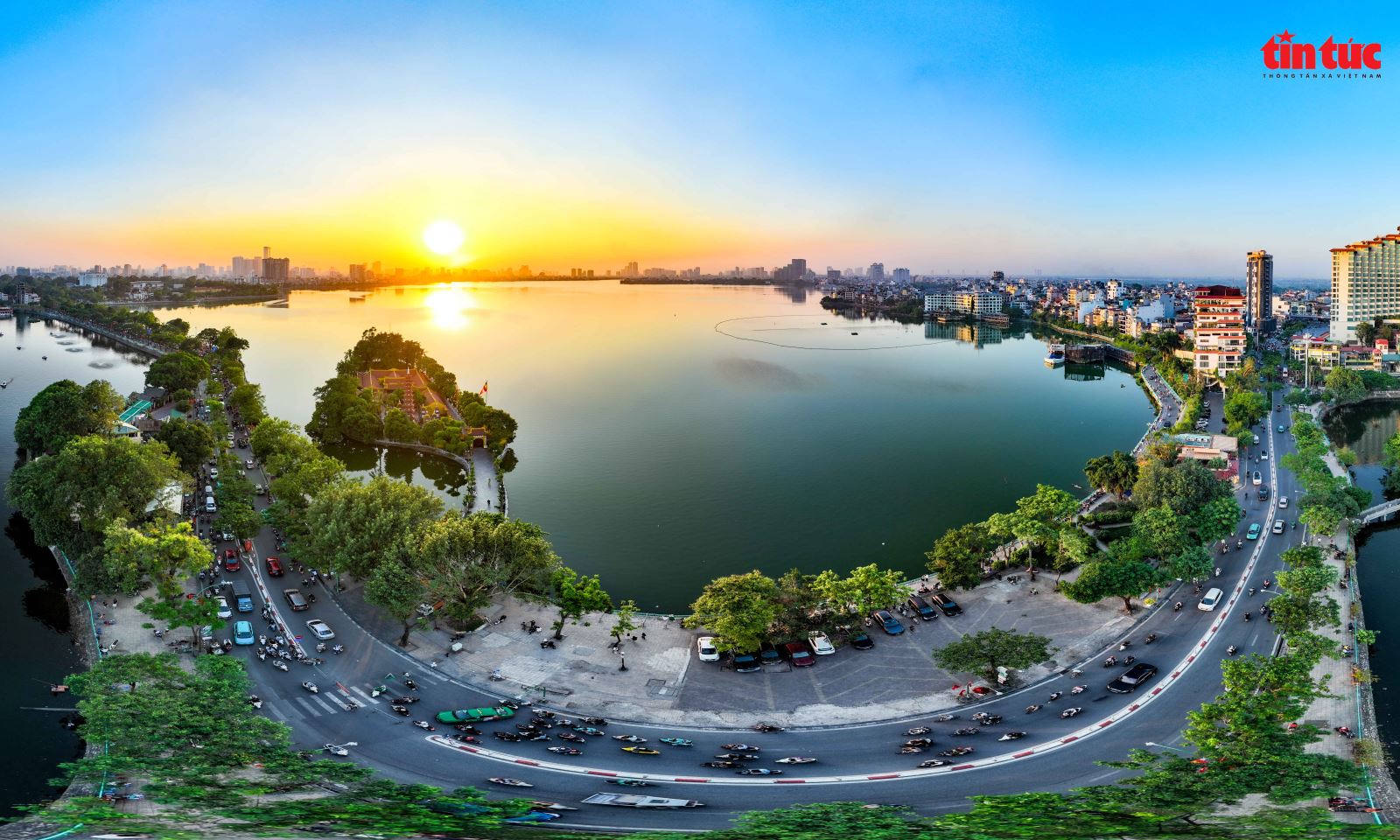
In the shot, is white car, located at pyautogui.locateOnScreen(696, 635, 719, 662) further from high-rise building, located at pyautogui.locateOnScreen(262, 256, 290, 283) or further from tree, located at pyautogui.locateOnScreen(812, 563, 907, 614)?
high-rise building, located at pyautogui.locateOnScreen(262, 256, 290, 283)

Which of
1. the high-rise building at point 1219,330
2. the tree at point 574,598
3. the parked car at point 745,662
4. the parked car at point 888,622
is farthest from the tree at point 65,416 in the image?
the high-rise building at point 1219,330

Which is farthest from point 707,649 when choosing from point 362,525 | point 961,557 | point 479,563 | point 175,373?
point 175,373

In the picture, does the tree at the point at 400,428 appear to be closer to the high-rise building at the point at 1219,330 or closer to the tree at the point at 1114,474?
the tree at the point at 1114,474

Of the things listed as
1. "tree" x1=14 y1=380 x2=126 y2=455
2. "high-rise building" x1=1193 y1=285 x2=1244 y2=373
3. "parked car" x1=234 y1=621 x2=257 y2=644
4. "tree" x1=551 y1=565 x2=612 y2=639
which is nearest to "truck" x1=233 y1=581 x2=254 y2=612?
"parked car" x1=234 y1=621 x2=257 y2=644

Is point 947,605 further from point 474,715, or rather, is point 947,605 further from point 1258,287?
point 1258,287

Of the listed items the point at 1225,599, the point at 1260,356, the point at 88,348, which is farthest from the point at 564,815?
the point at 88,348

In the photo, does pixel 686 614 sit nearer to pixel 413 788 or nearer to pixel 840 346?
pixel 413 788

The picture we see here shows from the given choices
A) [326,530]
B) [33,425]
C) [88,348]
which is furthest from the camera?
[88,348]
